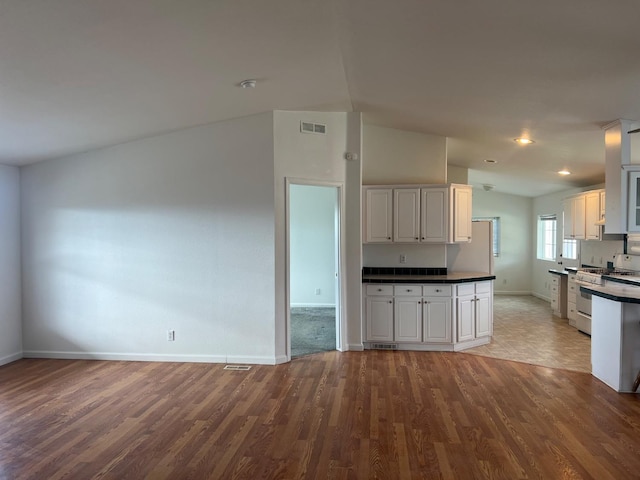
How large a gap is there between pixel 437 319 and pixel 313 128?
9.01 feet

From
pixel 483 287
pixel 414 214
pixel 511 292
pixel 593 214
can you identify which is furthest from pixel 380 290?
pixel 511 292

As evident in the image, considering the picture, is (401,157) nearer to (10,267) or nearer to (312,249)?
(312,249)

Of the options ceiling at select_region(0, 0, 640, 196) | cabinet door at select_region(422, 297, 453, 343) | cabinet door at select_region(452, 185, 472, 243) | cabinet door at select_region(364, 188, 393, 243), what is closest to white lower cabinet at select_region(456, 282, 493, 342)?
cabinet door at select_region(422, 297, 453, 343)

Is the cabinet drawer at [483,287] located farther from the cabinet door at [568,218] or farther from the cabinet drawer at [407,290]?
the cabinet door at [568,218]

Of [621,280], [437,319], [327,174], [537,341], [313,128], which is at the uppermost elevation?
[313,128]

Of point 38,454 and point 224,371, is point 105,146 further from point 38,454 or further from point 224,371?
point 38,454

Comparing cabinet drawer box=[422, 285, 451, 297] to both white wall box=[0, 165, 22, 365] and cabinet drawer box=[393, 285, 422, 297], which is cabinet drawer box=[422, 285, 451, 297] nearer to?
cabinet drawer box=[393, 285, 422, 297]

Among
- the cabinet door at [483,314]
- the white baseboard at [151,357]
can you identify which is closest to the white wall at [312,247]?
the cabinet door at [483,314]

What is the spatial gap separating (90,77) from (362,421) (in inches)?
127

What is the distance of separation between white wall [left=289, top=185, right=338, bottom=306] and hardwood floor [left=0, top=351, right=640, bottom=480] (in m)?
3.52

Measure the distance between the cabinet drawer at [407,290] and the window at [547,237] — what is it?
532cm

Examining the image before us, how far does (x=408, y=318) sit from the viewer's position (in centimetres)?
522

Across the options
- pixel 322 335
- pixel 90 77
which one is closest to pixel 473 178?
pixel 322 335

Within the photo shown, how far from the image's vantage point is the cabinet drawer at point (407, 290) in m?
5.20
